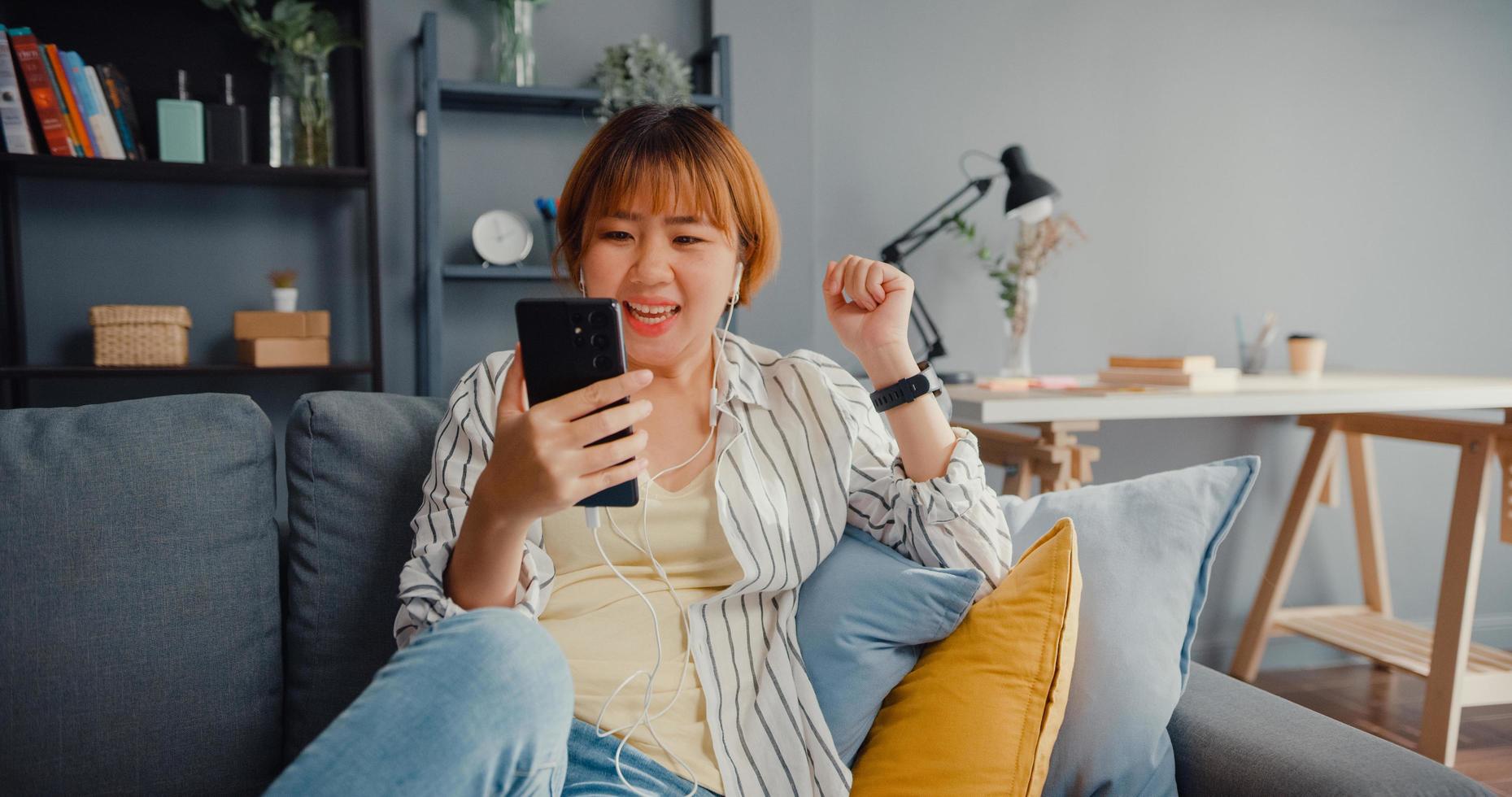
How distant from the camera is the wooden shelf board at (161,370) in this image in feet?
6.72

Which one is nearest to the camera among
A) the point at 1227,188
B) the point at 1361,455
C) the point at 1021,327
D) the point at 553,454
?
the point at 553,454

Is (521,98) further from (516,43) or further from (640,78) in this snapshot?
(640,78)

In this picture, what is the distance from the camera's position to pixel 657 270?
1.15 meters

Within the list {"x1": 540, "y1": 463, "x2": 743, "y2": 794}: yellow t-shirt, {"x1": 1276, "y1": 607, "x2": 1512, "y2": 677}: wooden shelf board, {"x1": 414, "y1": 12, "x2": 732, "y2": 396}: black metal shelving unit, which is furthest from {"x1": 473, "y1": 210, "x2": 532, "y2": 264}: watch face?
{"x1": 1276, "y1": 607, "x2": 1512, "y2": 677}: wooden shelf board

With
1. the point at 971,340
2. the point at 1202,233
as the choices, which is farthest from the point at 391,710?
the point at 1202,233

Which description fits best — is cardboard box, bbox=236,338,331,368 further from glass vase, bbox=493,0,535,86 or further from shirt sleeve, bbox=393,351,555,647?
shirt sleeve, bbox=393,351,555,647

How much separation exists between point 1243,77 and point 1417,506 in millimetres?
1371

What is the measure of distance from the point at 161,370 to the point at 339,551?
1190 millimetres

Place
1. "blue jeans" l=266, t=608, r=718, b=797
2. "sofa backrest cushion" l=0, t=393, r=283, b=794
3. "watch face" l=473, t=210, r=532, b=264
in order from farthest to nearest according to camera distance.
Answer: "watch face" l=473, t=210, r=532, b=264, "sofa backrest cushion" l=0, t=393, r=283, b=794, "blue jeans" l=266, t=608, r=718, b=797

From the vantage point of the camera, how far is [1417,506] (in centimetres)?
297

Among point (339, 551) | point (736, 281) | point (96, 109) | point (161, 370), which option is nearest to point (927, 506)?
point (736, 281)

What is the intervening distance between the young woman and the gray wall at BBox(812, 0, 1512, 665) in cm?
135

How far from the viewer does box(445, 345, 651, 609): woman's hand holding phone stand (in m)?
0.85

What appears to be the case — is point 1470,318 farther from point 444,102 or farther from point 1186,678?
point 444,102
